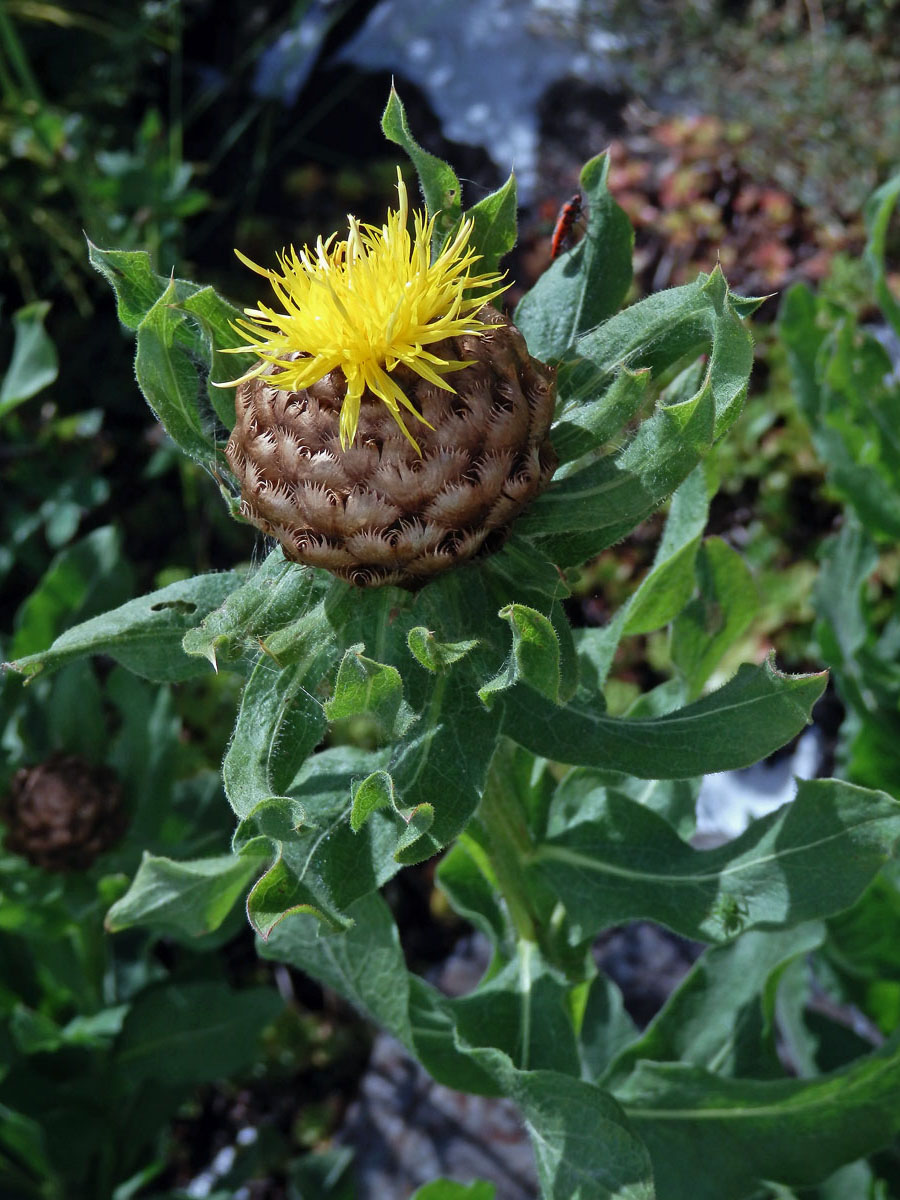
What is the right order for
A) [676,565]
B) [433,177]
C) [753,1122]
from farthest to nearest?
[753,1122] < [676,565] < [433,177]

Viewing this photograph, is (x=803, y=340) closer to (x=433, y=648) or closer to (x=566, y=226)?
(x=566, y=226)

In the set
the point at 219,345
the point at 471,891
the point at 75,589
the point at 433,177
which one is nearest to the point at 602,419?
the point at 433,177

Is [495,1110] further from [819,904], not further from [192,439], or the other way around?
[192,439]

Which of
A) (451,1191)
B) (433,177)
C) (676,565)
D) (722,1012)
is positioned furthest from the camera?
(722,1012)

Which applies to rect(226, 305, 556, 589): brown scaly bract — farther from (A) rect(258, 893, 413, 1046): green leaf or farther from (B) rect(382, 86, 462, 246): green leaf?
(A) rect(258, 893, 413, 1046): green leaf

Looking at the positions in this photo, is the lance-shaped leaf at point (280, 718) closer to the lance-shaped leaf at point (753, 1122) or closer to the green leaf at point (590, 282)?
the green leaf at point (590, 282)
